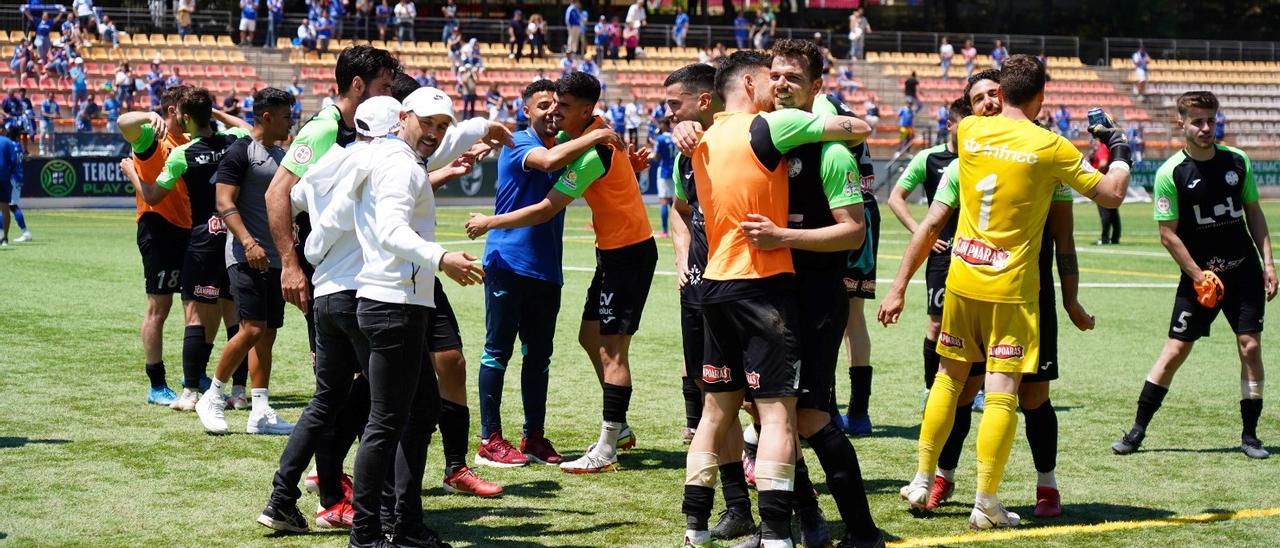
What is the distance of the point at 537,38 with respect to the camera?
4506 centimetres

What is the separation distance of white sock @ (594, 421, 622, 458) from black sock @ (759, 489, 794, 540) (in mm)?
2102

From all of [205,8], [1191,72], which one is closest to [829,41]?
[1191,72]

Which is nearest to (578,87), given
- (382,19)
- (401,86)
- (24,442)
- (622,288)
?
(401,86)

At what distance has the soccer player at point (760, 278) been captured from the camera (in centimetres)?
533

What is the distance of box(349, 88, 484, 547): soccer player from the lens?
5270 mm

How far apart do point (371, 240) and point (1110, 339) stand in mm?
8841

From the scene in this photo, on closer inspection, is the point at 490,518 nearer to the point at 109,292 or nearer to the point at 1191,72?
the point at 109,292

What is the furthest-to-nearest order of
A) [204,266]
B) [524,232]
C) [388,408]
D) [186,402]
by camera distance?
[204,266] < [186,402] < [524,232] < [388,408]

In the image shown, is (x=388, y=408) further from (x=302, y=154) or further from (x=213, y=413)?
(x=213, y=413)

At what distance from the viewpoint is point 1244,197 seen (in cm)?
796

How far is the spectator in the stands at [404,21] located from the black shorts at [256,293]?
35.6 meters

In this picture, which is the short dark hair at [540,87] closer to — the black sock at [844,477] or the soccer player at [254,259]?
the soccer player at [254,259]

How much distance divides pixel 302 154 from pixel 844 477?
2889 mm

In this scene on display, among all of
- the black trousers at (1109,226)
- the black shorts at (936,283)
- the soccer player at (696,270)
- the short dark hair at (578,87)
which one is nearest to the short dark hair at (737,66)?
the soccer player at (696,270)
